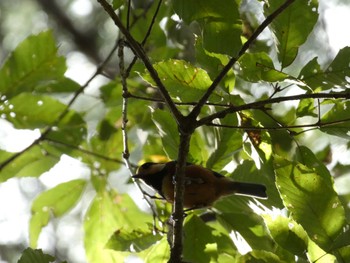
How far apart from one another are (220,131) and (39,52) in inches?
41.7

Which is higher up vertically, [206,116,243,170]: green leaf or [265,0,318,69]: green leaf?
[265,0,318,69]: green leaf

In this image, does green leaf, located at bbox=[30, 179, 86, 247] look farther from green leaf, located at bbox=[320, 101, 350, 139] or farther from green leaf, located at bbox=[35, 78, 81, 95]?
green leaf, located at bbox=[320, 101, 350, 139]

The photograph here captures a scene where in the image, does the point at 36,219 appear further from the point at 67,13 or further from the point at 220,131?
the point at 67,13

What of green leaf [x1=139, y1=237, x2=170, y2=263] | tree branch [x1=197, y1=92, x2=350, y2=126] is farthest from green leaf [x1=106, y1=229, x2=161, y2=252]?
tree branch [x1=197, y1=92, x2=350, y2=126]

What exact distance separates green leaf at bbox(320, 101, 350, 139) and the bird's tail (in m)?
0.36

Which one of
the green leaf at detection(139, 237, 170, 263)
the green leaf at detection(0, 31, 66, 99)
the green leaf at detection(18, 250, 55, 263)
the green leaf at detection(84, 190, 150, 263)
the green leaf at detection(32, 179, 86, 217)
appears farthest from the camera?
the green leaf at detection(32, 179, 86, 217)

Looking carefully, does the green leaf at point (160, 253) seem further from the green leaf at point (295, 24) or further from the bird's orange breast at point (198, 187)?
the green leaf at point (295, 24)

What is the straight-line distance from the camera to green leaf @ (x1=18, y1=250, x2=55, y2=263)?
1.85 m

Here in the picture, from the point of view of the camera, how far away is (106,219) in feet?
A: 9.71

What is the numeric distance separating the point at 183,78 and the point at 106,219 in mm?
1205

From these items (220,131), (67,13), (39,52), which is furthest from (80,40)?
(220,131)

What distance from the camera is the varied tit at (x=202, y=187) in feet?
7.02

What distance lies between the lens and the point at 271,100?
1.64 metres

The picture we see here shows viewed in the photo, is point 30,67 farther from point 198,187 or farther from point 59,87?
point 198,187
